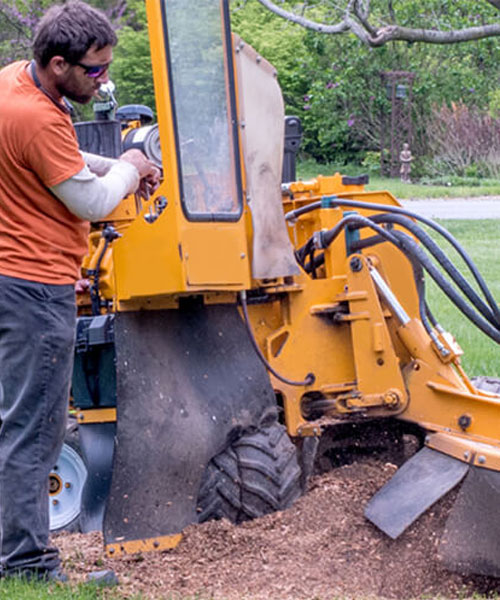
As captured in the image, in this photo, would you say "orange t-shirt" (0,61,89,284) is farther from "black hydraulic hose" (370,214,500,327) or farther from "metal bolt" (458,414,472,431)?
"metal bolt" (458,414,472,431)

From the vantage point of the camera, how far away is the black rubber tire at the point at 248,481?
4730mm

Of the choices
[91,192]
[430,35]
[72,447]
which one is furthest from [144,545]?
[430,35]

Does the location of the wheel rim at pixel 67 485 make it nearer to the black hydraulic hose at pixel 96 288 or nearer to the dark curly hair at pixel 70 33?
the black hydraulic hose at pixel 96 288

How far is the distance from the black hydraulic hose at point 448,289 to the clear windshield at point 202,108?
813mm

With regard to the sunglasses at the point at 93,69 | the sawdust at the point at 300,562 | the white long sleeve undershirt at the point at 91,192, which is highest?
the sunglasses at the point at 93,69

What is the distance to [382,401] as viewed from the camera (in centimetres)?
492

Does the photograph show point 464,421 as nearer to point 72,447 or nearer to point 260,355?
point 260,355

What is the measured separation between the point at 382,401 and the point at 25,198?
184cm

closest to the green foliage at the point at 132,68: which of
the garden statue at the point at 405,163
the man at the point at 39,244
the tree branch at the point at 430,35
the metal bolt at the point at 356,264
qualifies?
the garden statue at the point at 405,163

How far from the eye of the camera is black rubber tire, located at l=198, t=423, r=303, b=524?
4.73 m

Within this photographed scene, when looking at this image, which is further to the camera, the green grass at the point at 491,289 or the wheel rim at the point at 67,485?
the green grass at the point at 491,289

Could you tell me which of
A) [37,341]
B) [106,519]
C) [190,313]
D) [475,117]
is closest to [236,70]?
[190,313]

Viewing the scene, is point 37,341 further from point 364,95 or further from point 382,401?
point 364,95

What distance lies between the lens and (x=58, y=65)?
12.9 ft
